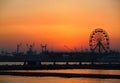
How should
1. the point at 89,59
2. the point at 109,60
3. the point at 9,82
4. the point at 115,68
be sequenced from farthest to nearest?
the point at 109,60, the point at 89,59, the point at 115,68, the point at 9,82

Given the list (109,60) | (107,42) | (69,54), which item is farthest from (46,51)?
(107,42)

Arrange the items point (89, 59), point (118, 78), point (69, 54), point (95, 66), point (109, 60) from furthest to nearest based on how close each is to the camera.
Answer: point (69, 54) < point (109, 60) < point (89, 59) < point (95, 66) < point (118, 78)

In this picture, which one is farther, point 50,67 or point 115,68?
point 50,67

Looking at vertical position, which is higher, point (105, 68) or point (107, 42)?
point (107, 42)

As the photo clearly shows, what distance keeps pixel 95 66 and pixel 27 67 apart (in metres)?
14.3

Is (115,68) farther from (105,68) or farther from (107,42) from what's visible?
(107,42)

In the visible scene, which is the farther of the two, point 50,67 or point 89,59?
point 89,59

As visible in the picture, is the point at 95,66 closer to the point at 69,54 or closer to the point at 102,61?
the point at 102,61

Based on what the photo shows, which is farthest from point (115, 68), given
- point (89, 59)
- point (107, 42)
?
point (89, 59)

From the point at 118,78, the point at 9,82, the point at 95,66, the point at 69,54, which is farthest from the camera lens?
the point at 69,54

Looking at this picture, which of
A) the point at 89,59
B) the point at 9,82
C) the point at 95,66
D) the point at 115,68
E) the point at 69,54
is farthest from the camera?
the point at 69,54

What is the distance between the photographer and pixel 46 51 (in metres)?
132

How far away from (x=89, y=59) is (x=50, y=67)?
74.6ft

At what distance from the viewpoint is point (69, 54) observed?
12356cm
